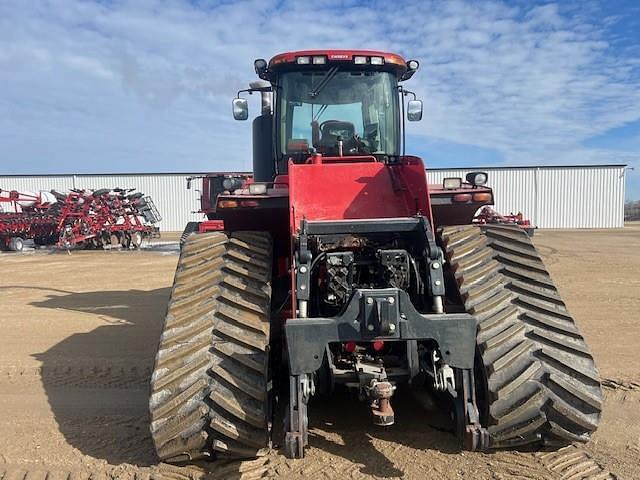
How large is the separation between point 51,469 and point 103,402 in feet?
3.88

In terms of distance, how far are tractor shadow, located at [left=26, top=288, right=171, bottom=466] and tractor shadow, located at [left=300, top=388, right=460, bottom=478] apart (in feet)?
3.79

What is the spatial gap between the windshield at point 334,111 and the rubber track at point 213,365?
1.91 metres

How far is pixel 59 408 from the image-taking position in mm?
4469

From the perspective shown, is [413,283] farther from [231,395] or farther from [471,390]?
[231,395]

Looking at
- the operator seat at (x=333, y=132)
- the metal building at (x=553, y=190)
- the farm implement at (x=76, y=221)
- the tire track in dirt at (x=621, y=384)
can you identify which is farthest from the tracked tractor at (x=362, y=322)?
the metal building at (x=553, y=190)

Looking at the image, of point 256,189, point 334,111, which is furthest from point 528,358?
point 334,111

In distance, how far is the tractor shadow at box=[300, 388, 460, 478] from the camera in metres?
3.46

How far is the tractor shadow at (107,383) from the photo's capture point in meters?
3.76

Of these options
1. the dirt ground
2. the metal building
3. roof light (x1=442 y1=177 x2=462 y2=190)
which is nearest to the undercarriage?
the dirt ground

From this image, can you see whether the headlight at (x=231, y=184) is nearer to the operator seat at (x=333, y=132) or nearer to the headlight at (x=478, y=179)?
the operator seat at (x=333, y=132)

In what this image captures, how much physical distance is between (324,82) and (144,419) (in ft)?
10.9

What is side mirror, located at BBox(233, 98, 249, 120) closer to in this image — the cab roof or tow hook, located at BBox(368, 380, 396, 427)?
the cab roof

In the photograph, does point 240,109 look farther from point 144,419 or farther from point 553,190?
point 553,190

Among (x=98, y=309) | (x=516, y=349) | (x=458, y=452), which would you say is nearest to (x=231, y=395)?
(x=458, y=452)
